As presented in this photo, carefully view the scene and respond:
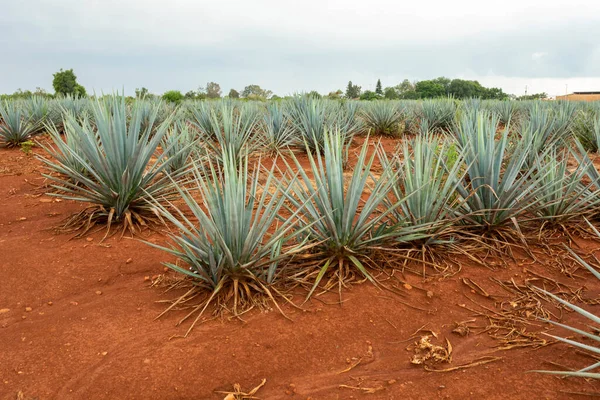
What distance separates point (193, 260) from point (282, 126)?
16.5ft

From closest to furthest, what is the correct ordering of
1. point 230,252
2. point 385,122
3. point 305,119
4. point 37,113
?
1. point 230,252
2. point 305,119
3. point 37,113
4. point 385,122

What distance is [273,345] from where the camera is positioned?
246cm

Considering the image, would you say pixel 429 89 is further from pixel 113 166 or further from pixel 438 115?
pixel 113 166

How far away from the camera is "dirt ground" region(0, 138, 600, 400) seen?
2.18 meters

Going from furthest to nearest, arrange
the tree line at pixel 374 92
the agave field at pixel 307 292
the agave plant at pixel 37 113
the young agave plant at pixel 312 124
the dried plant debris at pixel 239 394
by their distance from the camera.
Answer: the tree line at pixel 374 92 → the agave plant at pixel 37 113 → the young agave plant at pixel 312 124 → the agave field at pixel 307 292 → the dried plant debris at pixel 239 394

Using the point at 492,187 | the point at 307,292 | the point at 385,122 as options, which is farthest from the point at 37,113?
the point at 492,187

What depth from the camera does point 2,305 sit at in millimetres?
3154

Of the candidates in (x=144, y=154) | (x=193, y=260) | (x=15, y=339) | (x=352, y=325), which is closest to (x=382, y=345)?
(x=352, y=325)

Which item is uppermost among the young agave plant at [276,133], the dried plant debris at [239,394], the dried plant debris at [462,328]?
the young agave plant at [276,133]

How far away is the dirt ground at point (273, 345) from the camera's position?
2176 mm

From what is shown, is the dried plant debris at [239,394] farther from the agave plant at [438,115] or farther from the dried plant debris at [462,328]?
the agave plant at [438,115]

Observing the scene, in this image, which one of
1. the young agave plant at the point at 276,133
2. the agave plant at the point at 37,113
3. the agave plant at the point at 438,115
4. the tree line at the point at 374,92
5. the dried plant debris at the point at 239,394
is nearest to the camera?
the dried plant debris at the point at 239,394

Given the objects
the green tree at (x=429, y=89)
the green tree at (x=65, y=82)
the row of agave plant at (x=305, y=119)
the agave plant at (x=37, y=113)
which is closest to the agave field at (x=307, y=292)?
the row of agave plant at (x=305, y=119)

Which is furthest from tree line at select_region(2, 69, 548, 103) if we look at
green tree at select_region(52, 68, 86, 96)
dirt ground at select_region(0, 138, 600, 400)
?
dirt ground at select_region(0, 138, 600, 400)
